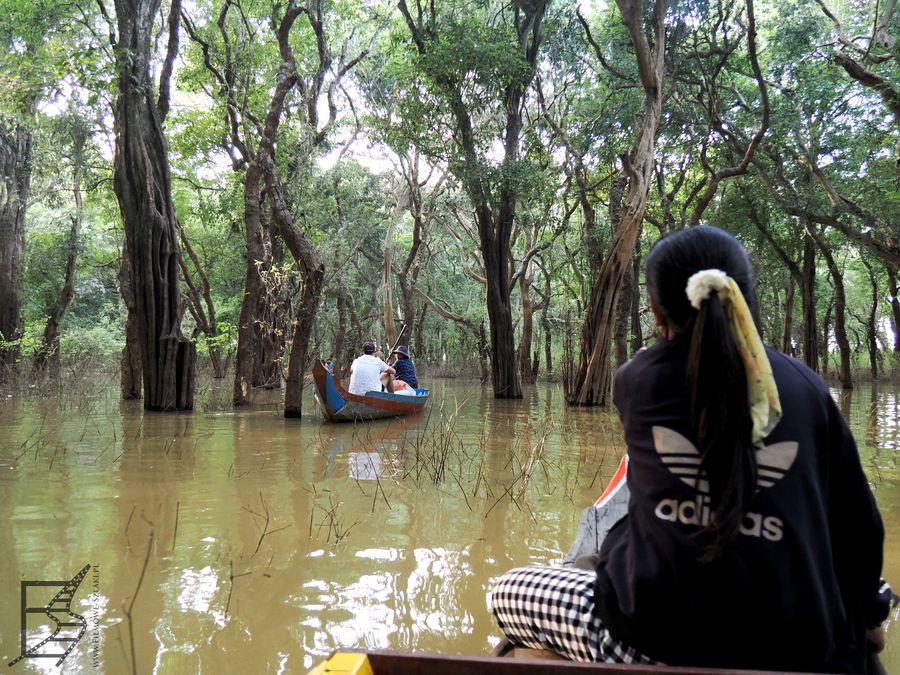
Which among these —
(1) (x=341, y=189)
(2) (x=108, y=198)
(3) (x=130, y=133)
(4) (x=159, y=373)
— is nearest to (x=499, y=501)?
(4) (x=159, y=373)

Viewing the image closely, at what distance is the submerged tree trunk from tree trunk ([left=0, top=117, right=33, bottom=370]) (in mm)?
6050

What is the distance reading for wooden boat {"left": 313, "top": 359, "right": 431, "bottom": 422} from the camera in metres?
10.1

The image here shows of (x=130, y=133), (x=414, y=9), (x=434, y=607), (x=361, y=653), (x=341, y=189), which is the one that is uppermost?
(x=414, y=9)

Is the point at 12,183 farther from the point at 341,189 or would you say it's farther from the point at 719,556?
the point at 719,556

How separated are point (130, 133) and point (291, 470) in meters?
7.99

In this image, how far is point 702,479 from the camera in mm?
1552

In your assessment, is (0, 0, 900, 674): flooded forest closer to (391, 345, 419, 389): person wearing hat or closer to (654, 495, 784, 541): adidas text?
(654, 495, 784, 541): adidas text

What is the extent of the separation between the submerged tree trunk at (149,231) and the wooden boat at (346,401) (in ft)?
9.78

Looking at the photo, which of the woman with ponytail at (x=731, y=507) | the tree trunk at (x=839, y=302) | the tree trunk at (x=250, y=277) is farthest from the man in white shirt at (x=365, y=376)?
the tree trunk at (x=839, y=302)

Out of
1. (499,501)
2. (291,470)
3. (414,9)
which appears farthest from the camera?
(414,9)

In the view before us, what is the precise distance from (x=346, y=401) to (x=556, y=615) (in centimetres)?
892

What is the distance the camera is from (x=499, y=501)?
5211mm

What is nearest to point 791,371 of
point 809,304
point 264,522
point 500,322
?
point 264,522

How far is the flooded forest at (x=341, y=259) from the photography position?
353 cm
